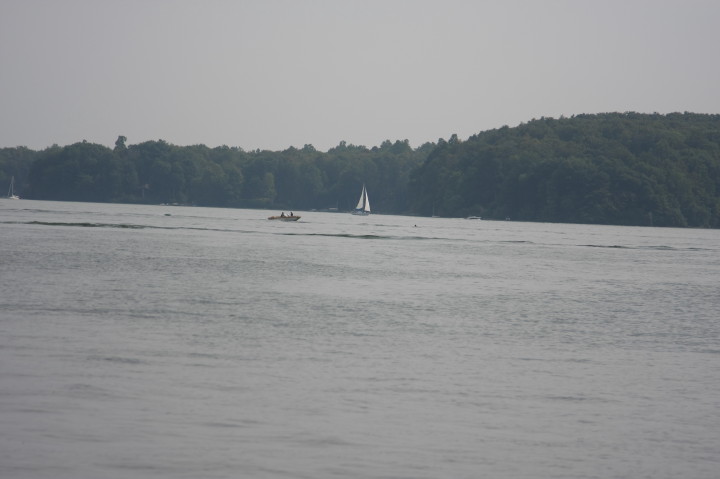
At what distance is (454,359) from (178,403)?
855cm

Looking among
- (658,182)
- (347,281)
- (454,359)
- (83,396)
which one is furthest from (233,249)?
(658,182)

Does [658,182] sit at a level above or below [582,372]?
above

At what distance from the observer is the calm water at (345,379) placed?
13.6 metres

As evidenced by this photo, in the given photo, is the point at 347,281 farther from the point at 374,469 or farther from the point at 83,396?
the point at 374,469

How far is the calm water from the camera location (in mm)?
13633

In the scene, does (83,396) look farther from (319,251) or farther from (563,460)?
(319,251)

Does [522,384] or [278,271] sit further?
[278,271]

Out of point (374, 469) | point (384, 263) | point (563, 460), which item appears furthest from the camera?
point (384, 263)

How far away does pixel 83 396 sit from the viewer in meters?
16.4

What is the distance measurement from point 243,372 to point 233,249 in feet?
168

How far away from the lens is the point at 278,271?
50.8 metres

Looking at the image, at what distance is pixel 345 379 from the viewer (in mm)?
19438

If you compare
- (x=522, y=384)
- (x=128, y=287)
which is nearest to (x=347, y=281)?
(x=128, y=287)

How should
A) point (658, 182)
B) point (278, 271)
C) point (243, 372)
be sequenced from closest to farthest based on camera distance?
point (243, 372)
point (278, 271)
point (658, 182)
